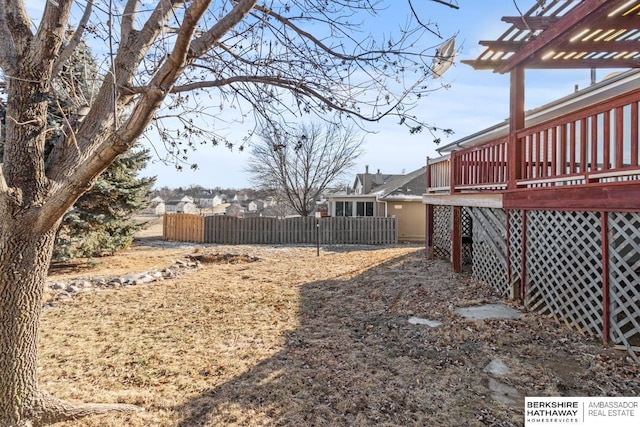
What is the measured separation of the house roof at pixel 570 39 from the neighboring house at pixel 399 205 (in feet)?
42.5

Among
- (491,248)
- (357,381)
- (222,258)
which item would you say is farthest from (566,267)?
(222,258)

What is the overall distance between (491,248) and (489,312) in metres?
1.56

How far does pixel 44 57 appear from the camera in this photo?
2.38 meters

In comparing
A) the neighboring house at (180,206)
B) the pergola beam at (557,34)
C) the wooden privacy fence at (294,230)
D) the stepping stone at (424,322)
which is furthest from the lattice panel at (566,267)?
the neighboring house at (180,206)

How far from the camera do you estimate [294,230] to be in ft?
57.3

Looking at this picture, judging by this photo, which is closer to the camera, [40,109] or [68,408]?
[40,109]

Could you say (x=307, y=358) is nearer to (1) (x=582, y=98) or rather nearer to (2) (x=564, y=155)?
(2) (x=564, y=155)

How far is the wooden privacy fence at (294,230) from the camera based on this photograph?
17081mm

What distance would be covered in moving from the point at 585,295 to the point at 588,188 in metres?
1.23

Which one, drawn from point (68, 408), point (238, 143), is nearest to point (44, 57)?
point (238, 143)

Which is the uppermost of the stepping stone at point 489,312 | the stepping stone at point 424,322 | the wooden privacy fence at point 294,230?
the wooden privacy fence at point 294,230

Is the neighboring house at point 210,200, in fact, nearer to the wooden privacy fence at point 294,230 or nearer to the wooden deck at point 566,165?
the wooden privacy fence at point 294,230

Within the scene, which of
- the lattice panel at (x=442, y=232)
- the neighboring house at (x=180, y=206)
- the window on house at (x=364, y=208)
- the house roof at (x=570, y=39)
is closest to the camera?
the house roof at (x=570, y=39)

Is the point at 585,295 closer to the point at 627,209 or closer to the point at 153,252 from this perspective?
the point at 627,209
